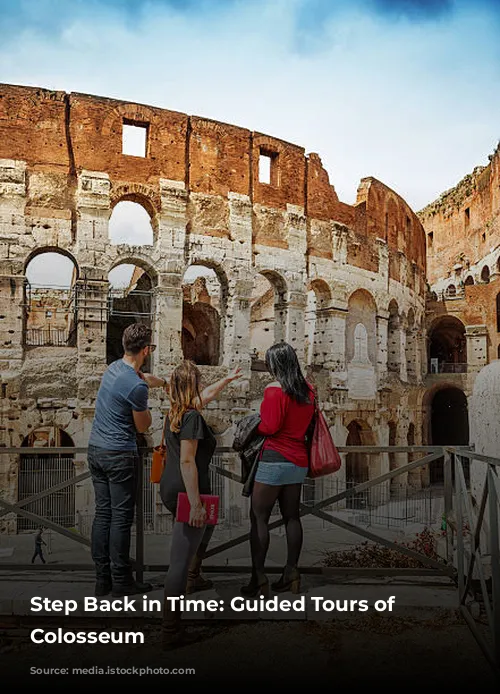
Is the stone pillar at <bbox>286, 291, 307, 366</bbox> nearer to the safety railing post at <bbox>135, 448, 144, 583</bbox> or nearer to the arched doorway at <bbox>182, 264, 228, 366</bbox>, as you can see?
the arched doorway at <bbox>182, 264, 228, 366</bbox>

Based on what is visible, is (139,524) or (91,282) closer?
(139,524)

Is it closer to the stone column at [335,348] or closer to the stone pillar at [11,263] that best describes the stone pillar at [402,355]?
the stone column at [335,348]

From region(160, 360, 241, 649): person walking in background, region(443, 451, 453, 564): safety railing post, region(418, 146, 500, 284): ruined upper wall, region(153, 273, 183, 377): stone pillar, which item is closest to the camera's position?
region(160, 360, 241, 649): person walking in background

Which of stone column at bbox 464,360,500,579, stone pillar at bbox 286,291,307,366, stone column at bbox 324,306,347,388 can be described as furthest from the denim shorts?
stone column at bbox 324,306,347,388

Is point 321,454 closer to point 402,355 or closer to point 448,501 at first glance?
point 448,501

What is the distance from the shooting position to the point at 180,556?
12.6 feet

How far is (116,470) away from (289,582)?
143 cm

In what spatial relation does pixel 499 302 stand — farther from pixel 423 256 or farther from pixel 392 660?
pixel 392 660

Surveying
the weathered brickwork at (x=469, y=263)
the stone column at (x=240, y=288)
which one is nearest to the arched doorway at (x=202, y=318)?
the stone column at (x=240, y=288)

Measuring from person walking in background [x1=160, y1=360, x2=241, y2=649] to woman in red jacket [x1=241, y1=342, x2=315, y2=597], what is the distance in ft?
1.45

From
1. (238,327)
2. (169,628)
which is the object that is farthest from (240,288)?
(169,628)

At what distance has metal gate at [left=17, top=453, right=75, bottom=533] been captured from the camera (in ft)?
48.1

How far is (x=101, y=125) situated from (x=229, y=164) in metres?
3.57

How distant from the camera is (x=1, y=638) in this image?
13.2ft
